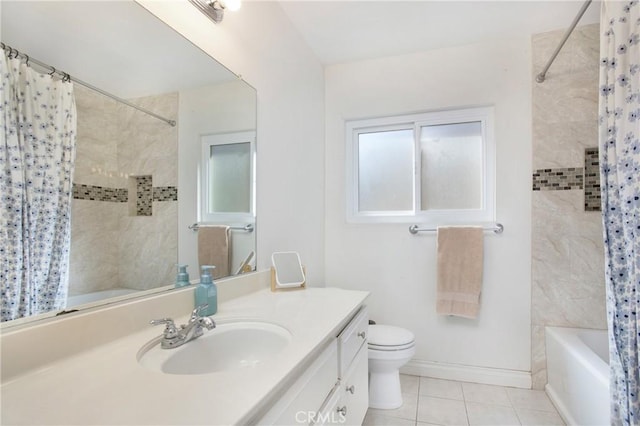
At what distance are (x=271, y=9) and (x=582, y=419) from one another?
2.72 m

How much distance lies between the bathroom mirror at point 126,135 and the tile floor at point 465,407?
4.89 ft

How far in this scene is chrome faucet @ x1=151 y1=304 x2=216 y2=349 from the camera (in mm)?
878

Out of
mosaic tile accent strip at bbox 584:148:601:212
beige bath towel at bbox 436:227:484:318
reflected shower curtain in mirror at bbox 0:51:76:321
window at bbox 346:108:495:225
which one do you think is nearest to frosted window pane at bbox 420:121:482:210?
window at bbox 346:108:495:225

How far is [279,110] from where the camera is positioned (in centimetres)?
186

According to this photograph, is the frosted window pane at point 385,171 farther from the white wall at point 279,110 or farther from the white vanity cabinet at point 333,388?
the white vanity cabinet at point 333,388

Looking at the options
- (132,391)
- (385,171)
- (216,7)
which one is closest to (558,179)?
(385,171)

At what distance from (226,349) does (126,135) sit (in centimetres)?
75

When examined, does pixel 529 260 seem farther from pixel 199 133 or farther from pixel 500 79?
pixel 199 133

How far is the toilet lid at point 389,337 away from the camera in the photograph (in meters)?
1.83

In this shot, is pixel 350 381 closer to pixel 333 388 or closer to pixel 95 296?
pixel 333 388

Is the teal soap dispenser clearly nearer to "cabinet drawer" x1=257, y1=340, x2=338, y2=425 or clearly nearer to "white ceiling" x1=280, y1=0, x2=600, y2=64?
"cabinet drawer" x1=257, y1=340, x2=338, y2=425

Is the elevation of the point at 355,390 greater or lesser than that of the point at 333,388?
lesser

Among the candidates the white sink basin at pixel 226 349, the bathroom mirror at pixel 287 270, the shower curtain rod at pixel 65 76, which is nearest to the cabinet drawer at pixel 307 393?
the white sink basin at pixel 226 349

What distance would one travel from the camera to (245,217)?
1.53 metres
